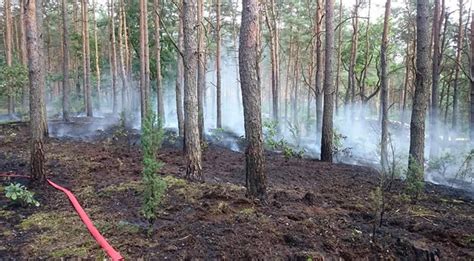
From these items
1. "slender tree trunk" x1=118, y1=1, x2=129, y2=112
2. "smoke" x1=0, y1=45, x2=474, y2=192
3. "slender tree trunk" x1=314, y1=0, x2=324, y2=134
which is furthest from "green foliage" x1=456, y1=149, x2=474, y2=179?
"slender tree trunk" x1=118, y1=1, x2=129, y2=112

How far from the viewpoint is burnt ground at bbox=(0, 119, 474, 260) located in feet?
12.2

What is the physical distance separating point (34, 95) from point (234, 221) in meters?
4.48

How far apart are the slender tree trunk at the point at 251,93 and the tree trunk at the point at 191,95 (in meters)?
2.19

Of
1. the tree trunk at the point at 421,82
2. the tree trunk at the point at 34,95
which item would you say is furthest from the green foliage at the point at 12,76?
the tree trunk at the point at 421,82

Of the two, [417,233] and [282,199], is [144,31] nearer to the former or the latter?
[282,199]

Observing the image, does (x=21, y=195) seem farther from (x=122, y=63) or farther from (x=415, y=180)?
(x=122, y=63)

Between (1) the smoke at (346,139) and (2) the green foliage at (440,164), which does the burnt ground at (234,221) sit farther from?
(2) the green foliage at (440,164)

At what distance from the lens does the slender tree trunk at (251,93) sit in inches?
206

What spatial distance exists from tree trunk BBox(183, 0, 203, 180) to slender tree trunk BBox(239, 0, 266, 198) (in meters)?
2.19

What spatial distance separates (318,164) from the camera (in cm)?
1013

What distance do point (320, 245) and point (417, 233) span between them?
1.43 m

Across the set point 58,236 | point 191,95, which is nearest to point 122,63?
point 191,95

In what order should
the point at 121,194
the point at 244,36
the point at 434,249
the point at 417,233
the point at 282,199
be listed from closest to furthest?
the point at 434,249 < the point at 417,233 < the point at 244,36 < the point at 282,199 < the point at 121,194

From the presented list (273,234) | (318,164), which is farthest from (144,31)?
(273,234)
